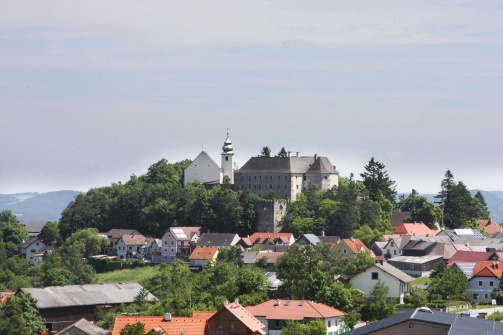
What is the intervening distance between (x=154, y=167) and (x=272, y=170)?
12.6 m

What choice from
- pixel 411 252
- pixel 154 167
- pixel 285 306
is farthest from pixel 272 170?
pixel 285 306

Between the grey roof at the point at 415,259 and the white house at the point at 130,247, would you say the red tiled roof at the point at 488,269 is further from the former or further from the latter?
the white house at the point at 130,247

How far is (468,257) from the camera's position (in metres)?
85.4

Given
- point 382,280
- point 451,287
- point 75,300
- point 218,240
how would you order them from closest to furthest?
point 451,287 < point 382,280 < point 75,300 < point 218,240

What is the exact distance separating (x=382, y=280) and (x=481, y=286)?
5.79 metres

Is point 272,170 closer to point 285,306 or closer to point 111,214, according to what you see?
point 111,214

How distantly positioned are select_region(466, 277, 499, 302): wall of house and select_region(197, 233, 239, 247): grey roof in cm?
3065

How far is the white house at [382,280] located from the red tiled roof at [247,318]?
1539 cm

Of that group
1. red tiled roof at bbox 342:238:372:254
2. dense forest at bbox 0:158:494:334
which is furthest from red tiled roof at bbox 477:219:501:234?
red tiled roof at bbox 342:238:372:254

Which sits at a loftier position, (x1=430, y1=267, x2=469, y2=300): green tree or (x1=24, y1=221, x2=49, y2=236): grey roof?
(x1=24, y1=221, x2=49, y2=236): grey roof

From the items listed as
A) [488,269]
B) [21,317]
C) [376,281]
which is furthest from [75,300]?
[488,269]

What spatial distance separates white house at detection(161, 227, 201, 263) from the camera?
10256 centimetres

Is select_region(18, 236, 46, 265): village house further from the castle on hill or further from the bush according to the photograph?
the bush

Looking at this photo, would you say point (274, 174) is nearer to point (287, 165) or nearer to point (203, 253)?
point (287, 165)
